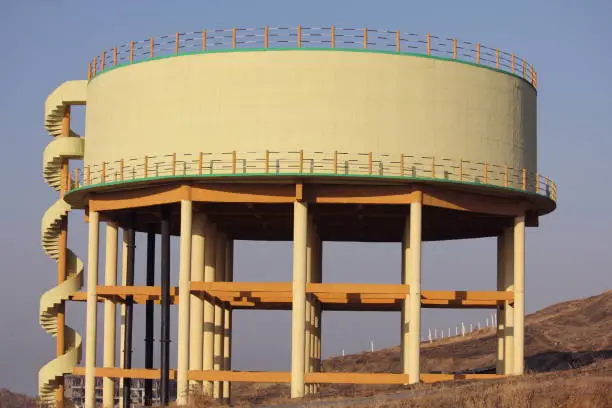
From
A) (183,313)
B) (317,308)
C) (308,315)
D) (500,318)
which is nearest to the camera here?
(183,313)

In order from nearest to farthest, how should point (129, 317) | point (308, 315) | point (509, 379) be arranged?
point (509, 379)
point (308, 315)
point (129, 317)

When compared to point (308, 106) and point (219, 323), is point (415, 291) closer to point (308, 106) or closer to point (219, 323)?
point (308, 106)

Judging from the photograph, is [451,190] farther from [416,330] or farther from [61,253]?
[61,253]

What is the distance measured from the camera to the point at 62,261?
62250mm

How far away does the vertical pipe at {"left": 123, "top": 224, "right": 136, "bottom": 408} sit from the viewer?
58906mm

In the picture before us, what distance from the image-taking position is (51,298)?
6156 centimetres

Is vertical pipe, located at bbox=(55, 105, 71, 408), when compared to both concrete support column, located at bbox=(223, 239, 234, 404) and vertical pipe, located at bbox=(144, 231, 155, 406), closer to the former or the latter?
vertical pipe, located at bbox=(144, 231, 155, 406)

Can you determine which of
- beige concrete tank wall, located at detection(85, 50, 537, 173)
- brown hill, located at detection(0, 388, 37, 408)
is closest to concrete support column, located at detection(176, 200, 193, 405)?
beige concrete tank wall, located at detection(85, 50, 537, 173)

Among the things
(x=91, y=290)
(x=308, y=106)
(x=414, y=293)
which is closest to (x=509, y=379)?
(x=414, y=293)

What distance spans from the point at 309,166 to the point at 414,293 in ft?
20.7

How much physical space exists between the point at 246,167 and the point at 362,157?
14.0 feet

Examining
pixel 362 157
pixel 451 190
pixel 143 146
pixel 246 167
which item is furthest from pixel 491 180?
pixel 143 146

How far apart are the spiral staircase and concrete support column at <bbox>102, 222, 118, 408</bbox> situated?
3.13 m

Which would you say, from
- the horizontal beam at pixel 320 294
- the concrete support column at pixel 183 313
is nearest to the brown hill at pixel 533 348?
the horizontal beam at pixel 320 294
